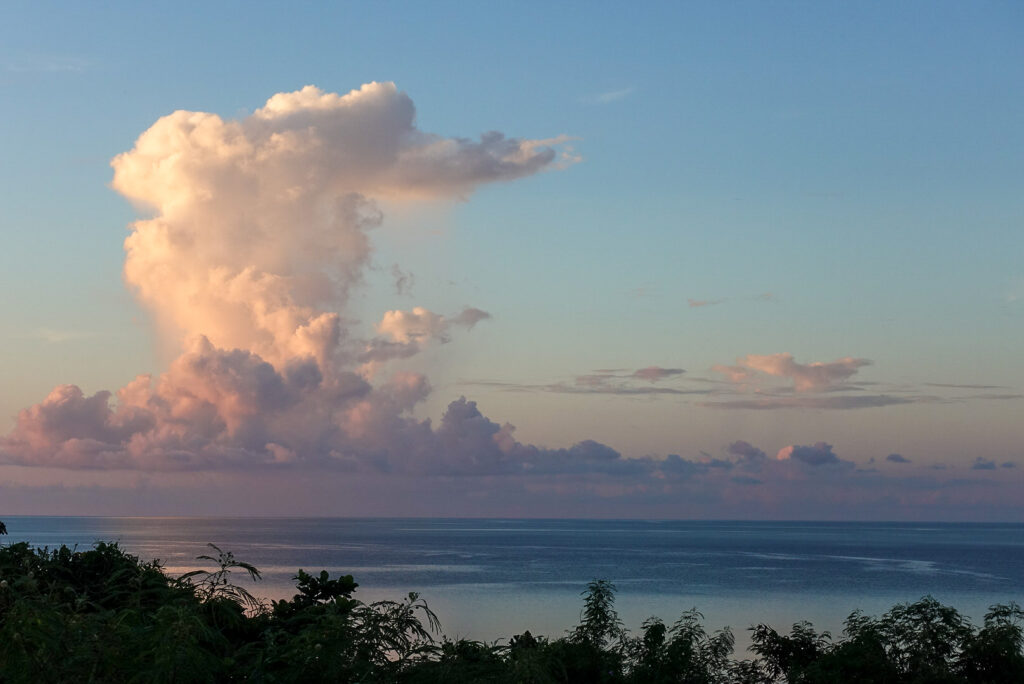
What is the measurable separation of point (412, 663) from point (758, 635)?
2855cm

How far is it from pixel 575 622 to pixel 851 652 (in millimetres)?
76454

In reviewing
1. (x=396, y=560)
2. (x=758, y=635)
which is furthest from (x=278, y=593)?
(x=758, y=635)

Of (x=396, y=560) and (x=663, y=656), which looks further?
(x=396, y=560)

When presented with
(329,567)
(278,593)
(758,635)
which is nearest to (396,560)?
(329,567)

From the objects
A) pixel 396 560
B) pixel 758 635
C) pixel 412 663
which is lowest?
pixel 396 560

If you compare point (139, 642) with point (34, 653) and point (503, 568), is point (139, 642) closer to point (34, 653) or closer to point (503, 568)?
point (34, 653)

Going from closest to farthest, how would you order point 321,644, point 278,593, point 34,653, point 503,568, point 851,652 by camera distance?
point 34,653 → point 321,644 → point 851,652 → point 278,593 → point 503,568

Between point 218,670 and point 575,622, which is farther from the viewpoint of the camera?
point 575,622

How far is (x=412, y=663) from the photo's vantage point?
1130 centimetres

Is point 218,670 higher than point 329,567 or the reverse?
higher

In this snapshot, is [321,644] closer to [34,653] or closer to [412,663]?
[412,663]

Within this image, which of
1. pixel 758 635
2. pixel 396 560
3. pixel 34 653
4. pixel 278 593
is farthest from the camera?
pixel 396 560

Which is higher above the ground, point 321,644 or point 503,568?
point 321,644

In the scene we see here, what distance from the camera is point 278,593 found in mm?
119250
